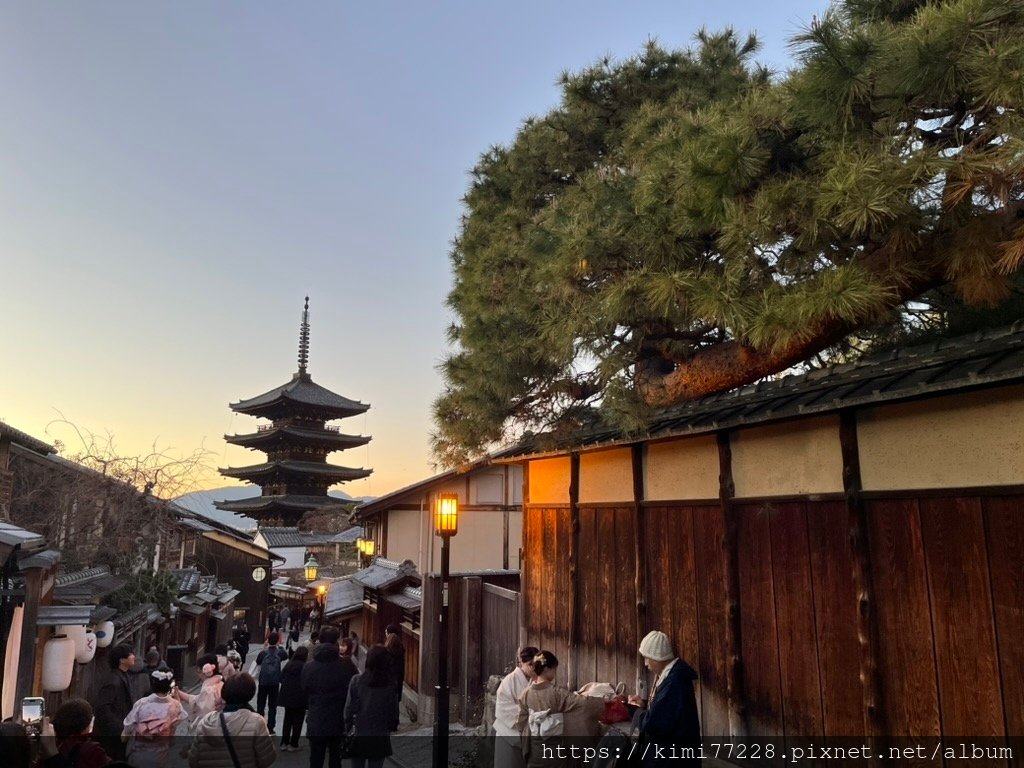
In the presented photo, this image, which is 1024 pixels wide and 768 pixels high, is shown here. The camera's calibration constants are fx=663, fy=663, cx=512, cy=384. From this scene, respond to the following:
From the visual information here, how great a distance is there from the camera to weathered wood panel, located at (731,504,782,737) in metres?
5.65

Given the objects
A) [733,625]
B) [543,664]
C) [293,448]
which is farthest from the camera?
[293,448]

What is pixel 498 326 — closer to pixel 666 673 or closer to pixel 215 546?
pixel 666 673

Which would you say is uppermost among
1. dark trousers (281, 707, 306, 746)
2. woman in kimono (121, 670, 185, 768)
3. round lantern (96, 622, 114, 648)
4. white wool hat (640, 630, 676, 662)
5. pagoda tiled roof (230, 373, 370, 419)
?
pagoda tiled roof (230, 373, 370, 419)

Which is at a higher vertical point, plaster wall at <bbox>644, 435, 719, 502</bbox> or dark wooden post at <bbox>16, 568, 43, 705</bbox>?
plaster wall at <bbox>644, 435, 719, 502</bbox>

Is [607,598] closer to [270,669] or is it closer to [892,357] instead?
[892,357]

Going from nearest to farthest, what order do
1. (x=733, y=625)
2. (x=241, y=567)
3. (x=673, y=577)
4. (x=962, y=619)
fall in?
(x=962, y=619) < (x=733, y=625) < (x=673, y=577) < (x=241, y=567)

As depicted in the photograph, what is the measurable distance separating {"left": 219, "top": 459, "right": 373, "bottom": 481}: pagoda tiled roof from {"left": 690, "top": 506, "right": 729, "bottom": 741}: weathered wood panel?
140 feet

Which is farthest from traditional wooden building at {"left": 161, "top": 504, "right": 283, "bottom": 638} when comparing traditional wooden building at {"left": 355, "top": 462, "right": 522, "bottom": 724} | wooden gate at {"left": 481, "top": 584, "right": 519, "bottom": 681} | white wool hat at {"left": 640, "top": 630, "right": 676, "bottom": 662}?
white wool hat at {"left": 640, "top": 630, "right": 676, "bottom": 662}

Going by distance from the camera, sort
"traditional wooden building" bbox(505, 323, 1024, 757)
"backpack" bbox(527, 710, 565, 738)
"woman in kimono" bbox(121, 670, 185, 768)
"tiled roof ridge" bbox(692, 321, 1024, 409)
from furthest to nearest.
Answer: "woman in kimono" bbox(121, 670, 185, 768)
"backpack" bbox(527, 710, 565, 738)
"tiled roof ridge" bbox(692, 321, 1024, 409)
"traditional wooden building" bbox(505, 323, 1024, 757)

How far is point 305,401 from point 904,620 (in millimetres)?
44921

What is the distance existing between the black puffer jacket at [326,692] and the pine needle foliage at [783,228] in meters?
3.23

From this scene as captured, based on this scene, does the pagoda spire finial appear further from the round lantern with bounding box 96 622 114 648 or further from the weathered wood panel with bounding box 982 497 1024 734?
the weathered wood panel with bounding box 982 497 1024 734

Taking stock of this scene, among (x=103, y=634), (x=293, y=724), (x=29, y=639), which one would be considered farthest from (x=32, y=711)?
(x=103, y=634)

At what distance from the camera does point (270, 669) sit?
11305 millimetres
